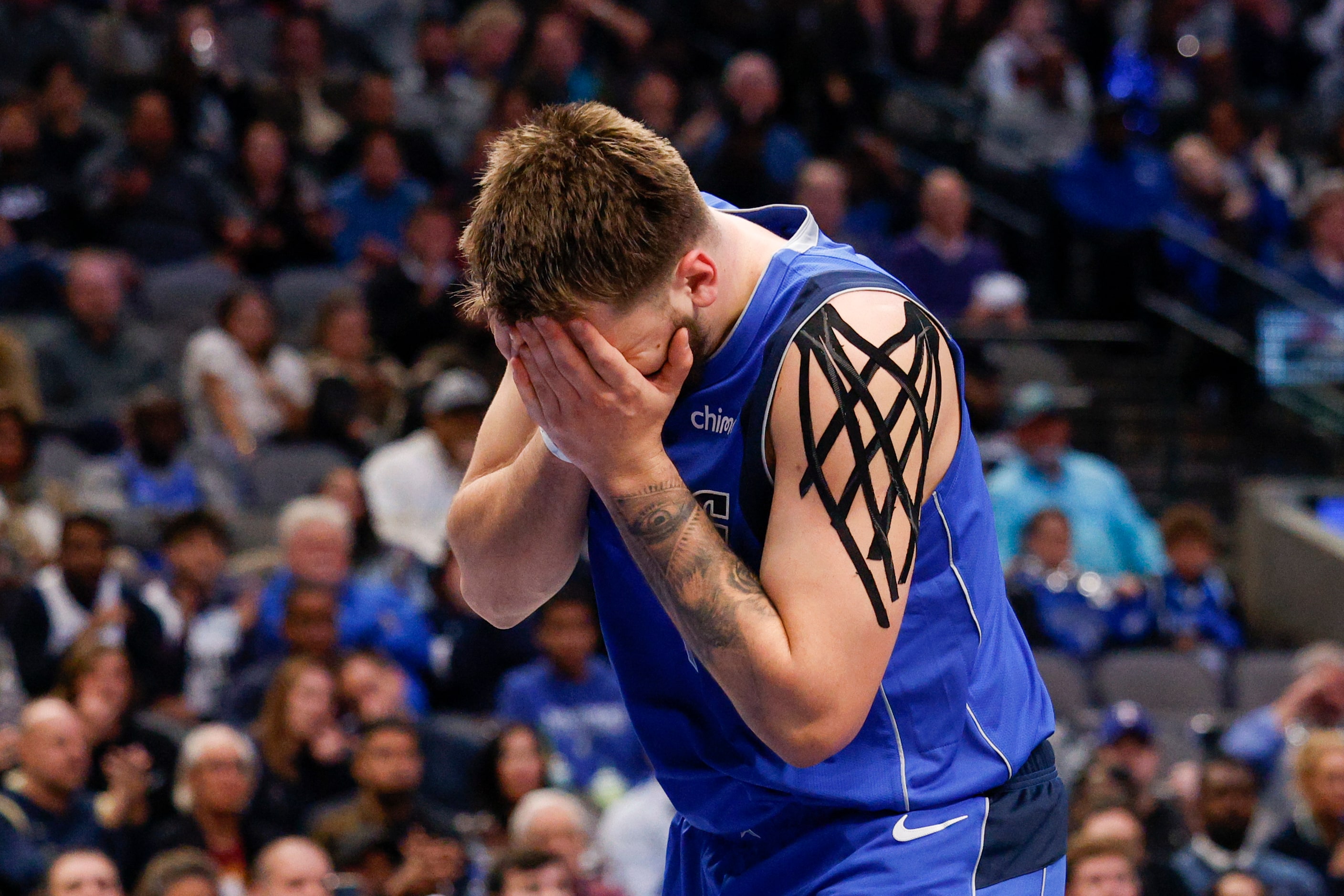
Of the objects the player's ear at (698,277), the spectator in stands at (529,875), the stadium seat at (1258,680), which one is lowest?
the stadium seat at (1258,680)

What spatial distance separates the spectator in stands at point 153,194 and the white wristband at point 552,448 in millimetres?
7819

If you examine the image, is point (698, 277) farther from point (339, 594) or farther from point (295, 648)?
point (339, 594)

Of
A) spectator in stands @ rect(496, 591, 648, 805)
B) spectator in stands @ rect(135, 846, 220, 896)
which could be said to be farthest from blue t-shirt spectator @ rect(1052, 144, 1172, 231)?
spectator in stands @ rect(135, 846, 220, 896)

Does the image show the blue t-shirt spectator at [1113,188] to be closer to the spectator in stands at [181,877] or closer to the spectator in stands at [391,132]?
the spectator in stands at [391,132]

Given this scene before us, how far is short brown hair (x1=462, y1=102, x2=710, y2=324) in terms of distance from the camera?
2.13 metres

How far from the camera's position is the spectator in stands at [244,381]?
28.3 ft

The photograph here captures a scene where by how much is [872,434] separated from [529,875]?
12.0 feet

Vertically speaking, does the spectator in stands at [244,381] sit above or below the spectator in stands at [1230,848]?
above

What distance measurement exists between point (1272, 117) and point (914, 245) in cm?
410

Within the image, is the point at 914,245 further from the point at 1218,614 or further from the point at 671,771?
the point at 671,771

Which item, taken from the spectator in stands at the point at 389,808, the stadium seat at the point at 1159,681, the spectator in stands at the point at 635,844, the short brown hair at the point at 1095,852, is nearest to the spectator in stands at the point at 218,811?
the spectator in stands at the point at 389,808

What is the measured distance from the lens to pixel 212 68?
10664mm

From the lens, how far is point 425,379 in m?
8.80

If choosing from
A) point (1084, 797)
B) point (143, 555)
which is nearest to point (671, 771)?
point (1084, 797)
